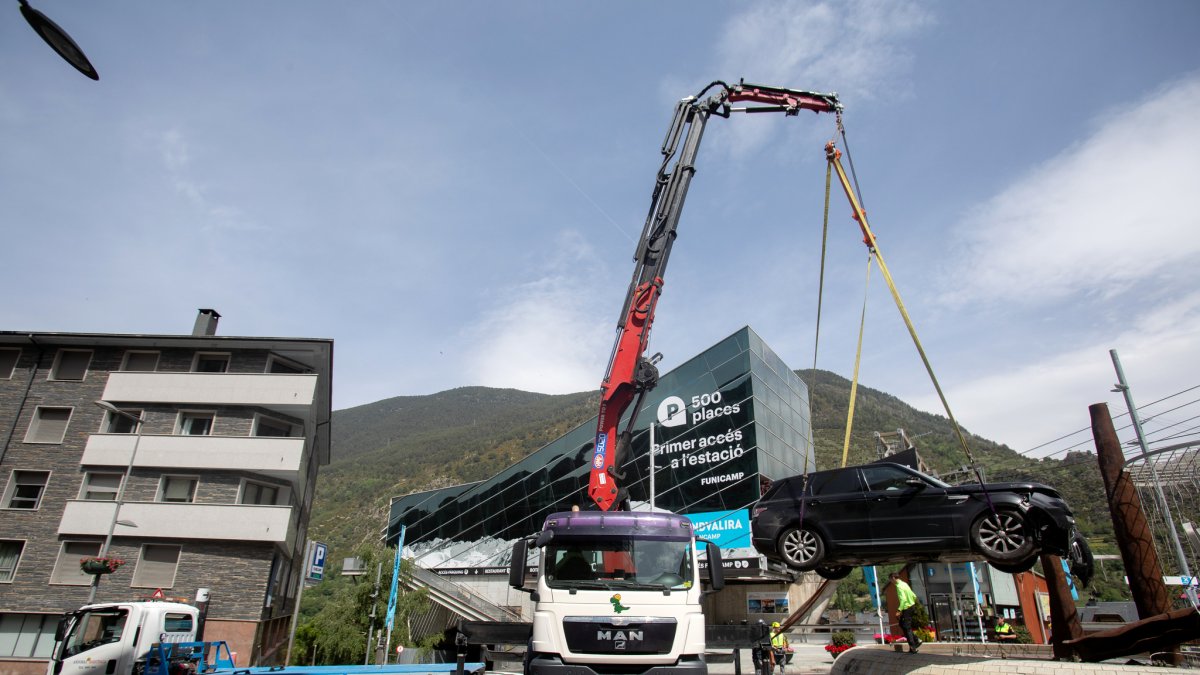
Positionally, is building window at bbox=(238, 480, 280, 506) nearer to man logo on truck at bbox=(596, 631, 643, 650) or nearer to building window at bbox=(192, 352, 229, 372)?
building window at bbox=(192, 352, 229, 372)

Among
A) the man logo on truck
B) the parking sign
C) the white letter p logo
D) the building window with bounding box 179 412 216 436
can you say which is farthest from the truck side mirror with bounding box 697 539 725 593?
the white letter p logo

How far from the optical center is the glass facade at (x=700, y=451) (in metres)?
33.5

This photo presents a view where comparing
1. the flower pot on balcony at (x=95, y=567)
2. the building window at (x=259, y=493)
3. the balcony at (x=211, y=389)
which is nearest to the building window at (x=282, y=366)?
the balcony at (x=211, y=389)

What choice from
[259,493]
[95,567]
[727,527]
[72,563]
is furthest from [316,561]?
[727,527]

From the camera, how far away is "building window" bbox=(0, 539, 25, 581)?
2480 centimetres

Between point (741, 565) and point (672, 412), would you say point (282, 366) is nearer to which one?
point (672, 412)

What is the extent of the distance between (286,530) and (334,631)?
9320 mm

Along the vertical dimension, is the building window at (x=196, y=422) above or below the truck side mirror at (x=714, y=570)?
above

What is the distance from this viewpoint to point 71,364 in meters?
28.9

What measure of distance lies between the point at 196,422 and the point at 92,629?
16.4 meters

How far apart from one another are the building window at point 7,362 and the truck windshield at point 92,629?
21713 mm

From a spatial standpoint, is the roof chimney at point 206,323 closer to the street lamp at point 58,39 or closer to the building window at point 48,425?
the building window at point 48,425

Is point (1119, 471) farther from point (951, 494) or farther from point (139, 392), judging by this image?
point (139, 392)

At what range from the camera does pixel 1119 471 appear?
9.62 meters
